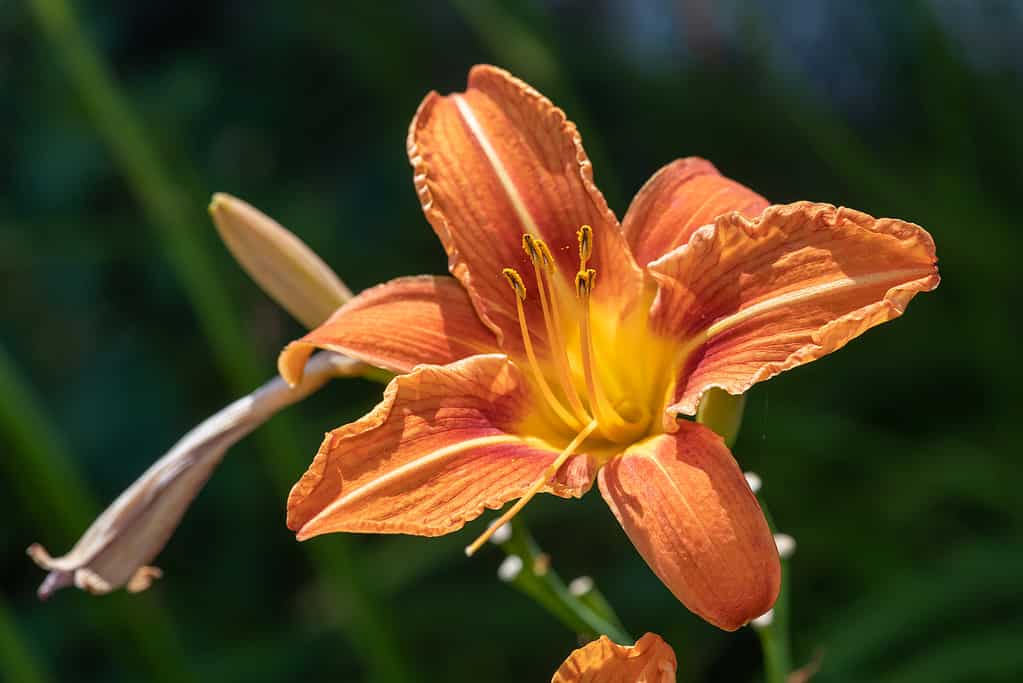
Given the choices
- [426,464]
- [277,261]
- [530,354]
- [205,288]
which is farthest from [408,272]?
[426,464]

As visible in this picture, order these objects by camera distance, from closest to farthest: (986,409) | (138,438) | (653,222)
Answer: (653,222) → (986,409) → (138,438)

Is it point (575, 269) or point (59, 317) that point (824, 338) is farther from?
point (59, 317)

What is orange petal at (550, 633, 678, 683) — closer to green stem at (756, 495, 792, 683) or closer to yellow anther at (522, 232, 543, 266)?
green stem at (756, 495, 792, 683)

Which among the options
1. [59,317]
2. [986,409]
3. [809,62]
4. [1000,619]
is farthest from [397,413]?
[809,62]

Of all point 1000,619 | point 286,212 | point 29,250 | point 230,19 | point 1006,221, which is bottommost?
point 1000,619

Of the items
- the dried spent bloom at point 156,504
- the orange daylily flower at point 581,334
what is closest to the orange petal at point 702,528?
the orange daylily flower at point 581,334
